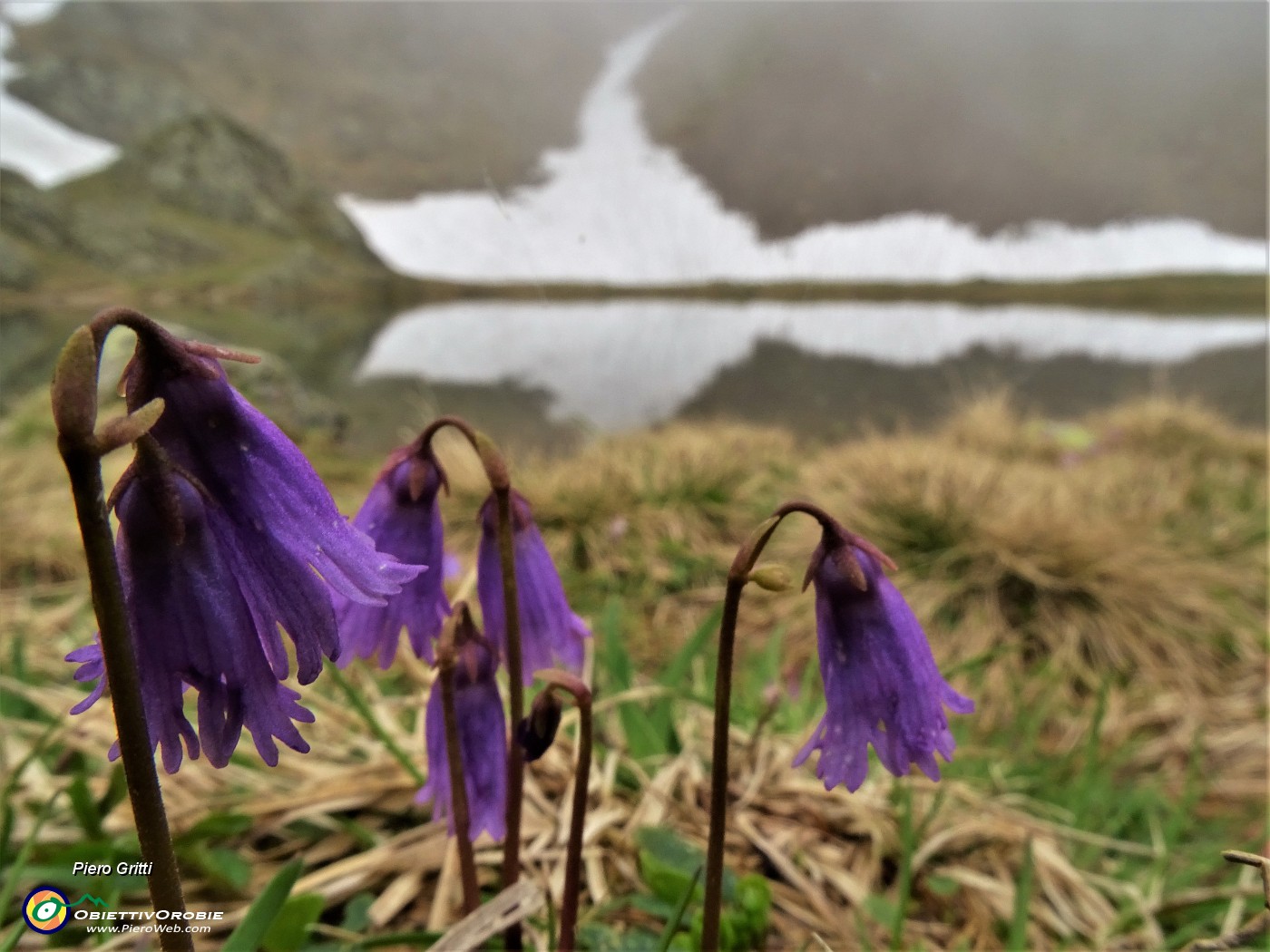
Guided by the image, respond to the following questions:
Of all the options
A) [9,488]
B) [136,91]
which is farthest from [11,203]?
[9,488]

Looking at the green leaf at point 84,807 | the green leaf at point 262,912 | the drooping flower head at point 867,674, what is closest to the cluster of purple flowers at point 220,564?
the green leaf at point 262,912

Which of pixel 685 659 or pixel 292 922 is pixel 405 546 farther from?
pixel 685 659

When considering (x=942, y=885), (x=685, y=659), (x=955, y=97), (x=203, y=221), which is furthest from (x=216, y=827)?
(x=203, y=221)

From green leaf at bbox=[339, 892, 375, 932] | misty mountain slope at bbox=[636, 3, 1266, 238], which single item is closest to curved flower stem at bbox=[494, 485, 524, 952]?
green leaf at bbox=[339, 892, 375, 932]

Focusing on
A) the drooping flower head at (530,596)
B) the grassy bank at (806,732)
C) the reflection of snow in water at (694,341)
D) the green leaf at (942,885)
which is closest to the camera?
the drooping flower head at (530,596)

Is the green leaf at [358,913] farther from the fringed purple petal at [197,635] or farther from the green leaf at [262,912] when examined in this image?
the fringed purple petal at [197,635]

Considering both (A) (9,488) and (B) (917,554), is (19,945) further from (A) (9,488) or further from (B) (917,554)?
(A) (9,488)

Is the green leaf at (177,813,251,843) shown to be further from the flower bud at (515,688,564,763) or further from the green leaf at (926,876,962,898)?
the green leaf at (926,876,962,898)
